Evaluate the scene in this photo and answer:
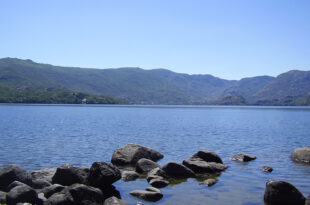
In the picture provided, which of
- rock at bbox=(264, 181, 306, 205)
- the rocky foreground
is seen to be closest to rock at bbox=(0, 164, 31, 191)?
the rocky foreground

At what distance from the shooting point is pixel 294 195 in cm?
1955

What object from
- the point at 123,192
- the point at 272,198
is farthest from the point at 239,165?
the point at 123,192

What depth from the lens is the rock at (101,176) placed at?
2208 centimetres

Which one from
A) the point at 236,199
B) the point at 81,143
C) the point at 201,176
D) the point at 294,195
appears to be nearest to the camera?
A: the point at 294,195

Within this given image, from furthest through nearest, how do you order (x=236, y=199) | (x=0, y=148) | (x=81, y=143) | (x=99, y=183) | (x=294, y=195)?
(x=81, y=143) < (x=0, y=148) < (x=99, y=183) < (x=236, y=199) < (x=294, y=195)

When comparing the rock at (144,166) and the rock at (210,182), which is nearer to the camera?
the rock at (210,182)

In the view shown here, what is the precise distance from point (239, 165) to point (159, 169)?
10224 mm

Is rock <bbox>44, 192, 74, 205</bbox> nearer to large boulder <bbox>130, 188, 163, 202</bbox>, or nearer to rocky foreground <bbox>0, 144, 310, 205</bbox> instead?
rocky foreground <bbox>0, 144, 310, 205</bbox>

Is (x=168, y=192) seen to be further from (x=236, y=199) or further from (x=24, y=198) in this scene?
(x=24, y=198)

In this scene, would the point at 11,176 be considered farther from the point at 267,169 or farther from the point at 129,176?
the point at 267,169

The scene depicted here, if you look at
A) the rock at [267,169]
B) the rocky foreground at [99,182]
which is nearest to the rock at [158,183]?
the rocky foreground at [99,182]

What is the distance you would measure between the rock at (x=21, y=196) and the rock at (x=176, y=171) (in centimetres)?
1227

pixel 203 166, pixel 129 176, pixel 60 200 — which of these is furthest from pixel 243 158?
pixel 60 200

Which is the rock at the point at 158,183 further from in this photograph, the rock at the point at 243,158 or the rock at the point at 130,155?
the rock at the point at 243,158
